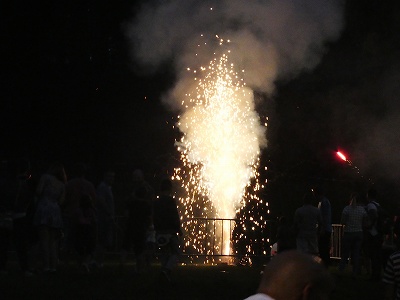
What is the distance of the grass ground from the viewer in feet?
46.3

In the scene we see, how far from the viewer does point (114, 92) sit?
37500 mm

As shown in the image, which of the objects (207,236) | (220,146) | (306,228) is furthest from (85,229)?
(220,146)

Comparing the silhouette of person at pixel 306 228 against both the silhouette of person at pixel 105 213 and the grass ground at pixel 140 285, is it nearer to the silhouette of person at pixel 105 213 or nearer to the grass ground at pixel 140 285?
A: the grass ground at pixel 140 285

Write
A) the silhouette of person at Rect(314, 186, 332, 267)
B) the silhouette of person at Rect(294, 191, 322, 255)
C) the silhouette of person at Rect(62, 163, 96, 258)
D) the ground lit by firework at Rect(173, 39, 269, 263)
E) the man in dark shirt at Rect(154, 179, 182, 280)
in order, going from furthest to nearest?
the ground lit by firework at Rect(173, 39, 269, 263) → the silhouette of person at Rect(314, 186, 332, 267) → the silhouette of person at Rect(294, 191, 322, 255) → the silhouette of person at Rect(62, 163, 96, 258) → the man in dark shirt at Rect(154, 179, 182, 280)

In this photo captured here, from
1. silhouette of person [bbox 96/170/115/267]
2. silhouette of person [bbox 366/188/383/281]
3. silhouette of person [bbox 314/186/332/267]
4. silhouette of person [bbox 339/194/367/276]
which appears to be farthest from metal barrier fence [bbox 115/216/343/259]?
silhouette of person [bbox 96/170/115/267]

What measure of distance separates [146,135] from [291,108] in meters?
7.09

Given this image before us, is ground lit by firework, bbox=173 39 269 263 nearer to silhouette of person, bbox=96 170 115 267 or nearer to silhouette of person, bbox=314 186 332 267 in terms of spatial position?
silhouette of person, bbox=314 186 332 267

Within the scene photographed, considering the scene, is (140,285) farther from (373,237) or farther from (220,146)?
(220,146)

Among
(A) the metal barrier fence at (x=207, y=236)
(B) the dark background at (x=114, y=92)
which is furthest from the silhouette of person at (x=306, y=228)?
(B) the dark background at (x=114, y=92)

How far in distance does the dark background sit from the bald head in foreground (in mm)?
28285

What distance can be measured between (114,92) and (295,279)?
33.6 meters

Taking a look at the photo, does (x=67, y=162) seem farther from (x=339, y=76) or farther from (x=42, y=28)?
(x=339, y=76)

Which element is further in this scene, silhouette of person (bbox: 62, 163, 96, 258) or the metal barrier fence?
the metal barrier fence

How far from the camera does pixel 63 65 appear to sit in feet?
114
